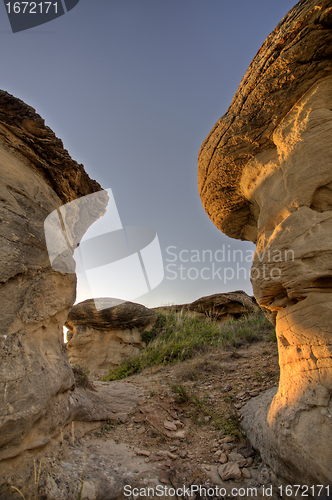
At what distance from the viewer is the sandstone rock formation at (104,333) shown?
31.1 ft

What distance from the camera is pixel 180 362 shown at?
5602mm

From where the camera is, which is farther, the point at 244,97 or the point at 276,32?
the point at 244,97

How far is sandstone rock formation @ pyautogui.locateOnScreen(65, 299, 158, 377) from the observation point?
9477mm

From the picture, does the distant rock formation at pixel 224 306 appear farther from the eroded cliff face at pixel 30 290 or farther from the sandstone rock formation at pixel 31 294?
the eroded cliff face at pixel 30 290

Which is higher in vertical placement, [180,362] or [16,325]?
[16,325]

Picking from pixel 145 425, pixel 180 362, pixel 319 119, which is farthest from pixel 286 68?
pixel 180 362

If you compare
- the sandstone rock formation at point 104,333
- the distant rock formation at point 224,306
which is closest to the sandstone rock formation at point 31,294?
the sandstone rock formation at point 104,333

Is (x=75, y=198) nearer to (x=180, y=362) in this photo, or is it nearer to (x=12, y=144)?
(x=12, y=144)

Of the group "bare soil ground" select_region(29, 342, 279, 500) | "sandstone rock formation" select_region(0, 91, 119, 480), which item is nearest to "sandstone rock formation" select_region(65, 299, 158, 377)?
"bare soil ground" select_region(29, 342, 279, 500)

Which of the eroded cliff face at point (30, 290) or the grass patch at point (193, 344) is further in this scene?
the grass patch at point (193, 344)

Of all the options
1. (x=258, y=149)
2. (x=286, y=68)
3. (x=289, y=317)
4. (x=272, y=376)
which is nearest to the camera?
(x=289, y=317)

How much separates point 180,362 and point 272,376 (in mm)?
2311

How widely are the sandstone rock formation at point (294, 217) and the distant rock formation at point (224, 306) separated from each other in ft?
26.1

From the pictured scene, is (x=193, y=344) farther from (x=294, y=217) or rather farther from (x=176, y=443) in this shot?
(x=294, y=217)
